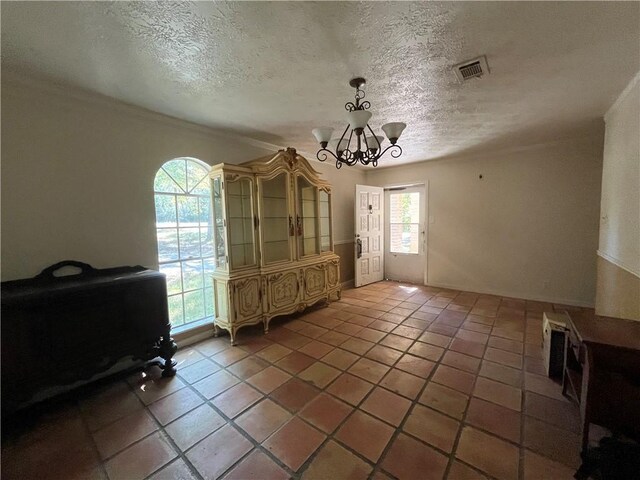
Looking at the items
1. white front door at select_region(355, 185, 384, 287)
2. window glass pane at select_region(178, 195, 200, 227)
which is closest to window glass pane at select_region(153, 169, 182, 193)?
window glass pane at select_region(178, 195, 200, 227)

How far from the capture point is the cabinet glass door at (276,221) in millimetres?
3123

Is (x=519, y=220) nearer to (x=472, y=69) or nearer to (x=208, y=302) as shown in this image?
(x=472, y=69)

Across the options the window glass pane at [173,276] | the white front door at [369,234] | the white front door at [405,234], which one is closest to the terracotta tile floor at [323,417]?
the window glass pane at [173,276]

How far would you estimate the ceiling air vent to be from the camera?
171 cm

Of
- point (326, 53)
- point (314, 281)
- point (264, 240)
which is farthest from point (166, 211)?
point (326, 53)

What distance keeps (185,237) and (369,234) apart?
324 cm

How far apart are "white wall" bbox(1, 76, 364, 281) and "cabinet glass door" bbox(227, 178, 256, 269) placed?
0.65 m

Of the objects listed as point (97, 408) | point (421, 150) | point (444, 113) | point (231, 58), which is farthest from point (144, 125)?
point (421, 150)

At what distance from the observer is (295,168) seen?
3314 mm

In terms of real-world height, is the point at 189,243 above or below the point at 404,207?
below

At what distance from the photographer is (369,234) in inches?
196

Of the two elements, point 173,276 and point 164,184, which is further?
point 173,276

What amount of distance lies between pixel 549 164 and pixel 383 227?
2.72m

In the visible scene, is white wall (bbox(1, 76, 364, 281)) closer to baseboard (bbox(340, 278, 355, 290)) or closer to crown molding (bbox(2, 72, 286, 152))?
crown molding (bbox(2, 72, 286, 152))
